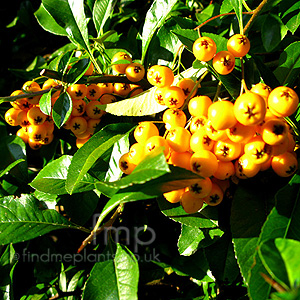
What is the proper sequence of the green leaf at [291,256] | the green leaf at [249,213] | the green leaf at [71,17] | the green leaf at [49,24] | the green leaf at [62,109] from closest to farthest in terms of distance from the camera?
the green leaf at [291,256] → the green leaf at [249,213] → the green leaf at [62,109] → the green leaf at [71,17] → the green leaf at [49,24]

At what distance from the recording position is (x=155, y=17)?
4.80 ft

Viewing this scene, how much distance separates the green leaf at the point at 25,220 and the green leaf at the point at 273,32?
117cm

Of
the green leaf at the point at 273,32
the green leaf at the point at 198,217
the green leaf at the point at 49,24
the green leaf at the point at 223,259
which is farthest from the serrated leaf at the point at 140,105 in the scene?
the green leaf at the point at 49,24

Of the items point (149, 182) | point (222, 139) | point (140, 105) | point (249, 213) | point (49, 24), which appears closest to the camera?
point (149, 182)

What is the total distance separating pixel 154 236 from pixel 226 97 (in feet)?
3.03

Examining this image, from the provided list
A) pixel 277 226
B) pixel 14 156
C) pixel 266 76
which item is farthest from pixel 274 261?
pixel 14 156

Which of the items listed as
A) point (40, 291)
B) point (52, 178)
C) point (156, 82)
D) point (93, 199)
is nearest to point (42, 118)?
point (52, 178)

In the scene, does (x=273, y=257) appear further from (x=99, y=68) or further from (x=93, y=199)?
(x=99, y=68)

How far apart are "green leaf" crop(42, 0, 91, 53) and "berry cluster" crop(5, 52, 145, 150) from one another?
6.7 inches

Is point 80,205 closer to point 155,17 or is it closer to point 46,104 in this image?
point 46,104

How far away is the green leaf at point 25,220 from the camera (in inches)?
54.6

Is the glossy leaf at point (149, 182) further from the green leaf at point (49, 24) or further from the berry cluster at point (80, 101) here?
the green leaf at point (49, 24)

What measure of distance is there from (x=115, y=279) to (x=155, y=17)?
116 cm

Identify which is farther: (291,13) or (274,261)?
(291,13)
